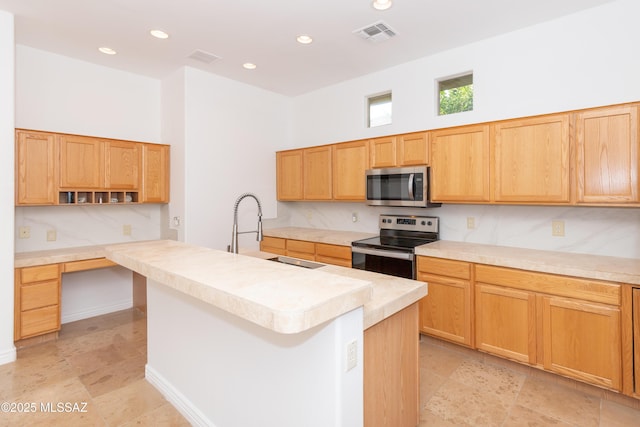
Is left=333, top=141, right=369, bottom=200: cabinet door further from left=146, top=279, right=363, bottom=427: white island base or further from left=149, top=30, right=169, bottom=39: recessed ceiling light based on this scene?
left=146, top=279, right=363, bottom=427: white island base

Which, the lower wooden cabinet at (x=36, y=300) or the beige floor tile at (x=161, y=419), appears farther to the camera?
the lower wooden cabinet at (x=36, y=300)

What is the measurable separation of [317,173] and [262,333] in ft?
10.1

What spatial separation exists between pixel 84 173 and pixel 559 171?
450 cm

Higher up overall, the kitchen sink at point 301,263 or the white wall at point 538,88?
the white wall at point 538,88

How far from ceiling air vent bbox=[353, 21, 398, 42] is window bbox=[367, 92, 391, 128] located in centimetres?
94

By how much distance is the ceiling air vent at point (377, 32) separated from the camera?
2961mm

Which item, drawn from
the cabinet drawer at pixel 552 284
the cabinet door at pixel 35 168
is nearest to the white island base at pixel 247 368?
the cabinet door at pixel 35 168

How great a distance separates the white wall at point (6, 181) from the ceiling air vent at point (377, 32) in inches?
119

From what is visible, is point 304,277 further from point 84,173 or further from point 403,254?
point 84,173

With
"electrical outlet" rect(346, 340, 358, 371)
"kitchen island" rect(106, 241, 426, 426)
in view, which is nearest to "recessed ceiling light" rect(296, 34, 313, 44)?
"kitchen island" rect(106, 241, 426, 426)

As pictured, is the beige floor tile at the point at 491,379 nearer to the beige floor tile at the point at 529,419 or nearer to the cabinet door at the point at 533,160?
the beige floor tile at the point at 529,419

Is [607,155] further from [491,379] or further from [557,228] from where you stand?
[491,379]

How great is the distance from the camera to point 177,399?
7.29 feet

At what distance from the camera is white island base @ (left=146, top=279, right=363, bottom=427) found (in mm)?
1277
